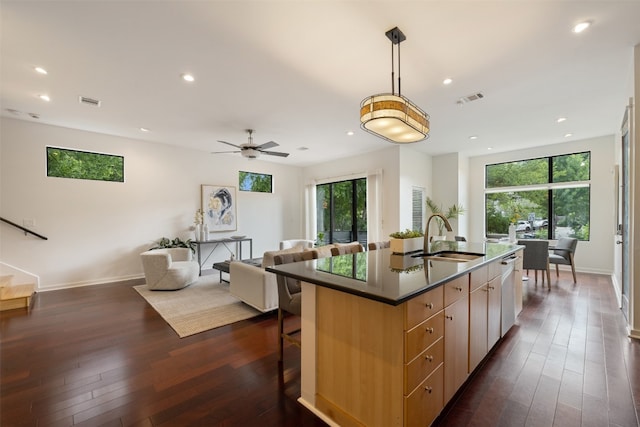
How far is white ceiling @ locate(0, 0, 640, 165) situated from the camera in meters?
2.10

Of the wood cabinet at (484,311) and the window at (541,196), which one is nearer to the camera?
the wood cabinet at (484,311)

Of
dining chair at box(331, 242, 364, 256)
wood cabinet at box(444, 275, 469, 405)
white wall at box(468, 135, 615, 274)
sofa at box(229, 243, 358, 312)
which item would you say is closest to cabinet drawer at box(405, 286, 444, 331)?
wood cabinet at box(444, 275, 469, 405)

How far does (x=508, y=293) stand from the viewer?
9.32 feet

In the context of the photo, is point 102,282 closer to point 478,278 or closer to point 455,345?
point 455,345

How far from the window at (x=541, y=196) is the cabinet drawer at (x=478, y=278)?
5.37 m

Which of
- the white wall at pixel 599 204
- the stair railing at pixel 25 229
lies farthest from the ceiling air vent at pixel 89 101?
the white wall at pixel 599 204

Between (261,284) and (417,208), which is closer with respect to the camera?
(261,284)

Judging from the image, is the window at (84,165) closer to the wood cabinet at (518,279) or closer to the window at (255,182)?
the window at (255,182)

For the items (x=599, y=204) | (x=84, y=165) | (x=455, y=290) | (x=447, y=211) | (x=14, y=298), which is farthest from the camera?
(x=447, y=211)

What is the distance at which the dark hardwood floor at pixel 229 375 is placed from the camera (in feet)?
5.83

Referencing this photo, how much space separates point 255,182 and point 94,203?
350cm

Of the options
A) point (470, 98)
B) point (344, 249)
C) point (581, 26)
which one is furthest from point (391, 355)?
point (470, 98)

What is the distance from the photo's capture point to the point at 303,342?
1868 mm

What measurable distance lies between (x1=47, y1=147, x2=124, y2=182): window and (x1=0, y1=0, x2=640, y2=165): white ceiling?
607mm
